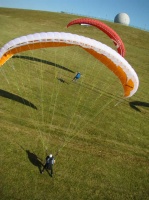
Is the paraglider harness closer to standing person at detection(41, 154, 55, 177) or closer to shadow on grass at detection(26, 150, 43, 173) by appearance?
standing person at detection(41, 154, 55, 177)

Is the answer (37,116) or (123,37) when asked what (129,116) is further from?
(123,37)

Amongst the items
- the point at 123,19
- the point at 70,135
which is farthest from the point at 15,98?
the point at 123,19

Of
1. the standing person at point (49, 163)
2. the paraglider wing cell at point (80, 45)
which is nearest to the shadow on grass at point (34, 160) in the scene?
the standing person at point (49, 163)

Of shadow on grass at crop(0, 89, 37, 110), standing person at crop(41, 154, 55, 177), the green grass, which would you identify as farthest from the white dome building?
standing person at crop(41, 154, 55, 177)

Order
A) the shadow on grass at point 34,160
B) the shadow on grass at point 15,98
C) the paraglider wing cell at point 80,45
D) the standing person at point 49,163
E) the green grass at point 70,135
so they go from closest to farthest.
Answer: the paraglider wing cell at point 80,45 < the standing person at point 49,163 < the green grass at point 70,135 < the shadow on grass at point 34,160 < the shadow on grass at point 15,98

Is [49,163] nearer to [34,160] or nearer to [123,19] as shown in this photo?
[34,160]

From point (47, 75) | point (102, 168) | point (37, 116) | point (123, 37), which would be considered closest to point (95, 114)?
point (37, 116)

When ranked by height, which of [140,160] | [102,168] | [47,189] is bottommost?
[47,189]

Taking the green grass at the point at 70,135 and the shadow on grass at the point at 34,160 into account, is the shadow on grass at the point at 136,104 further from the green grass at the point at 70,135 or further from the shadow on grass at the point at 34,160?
the shadow on grass at the point at 34,160

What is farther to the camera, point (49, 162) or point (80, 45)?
point (49, 162)
